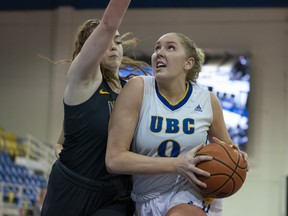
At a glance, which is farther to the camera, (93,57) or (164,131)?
(164,131)

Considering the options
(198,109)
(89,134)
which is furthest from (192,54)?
(89,134)

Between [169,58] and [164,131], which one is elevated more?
[169,58]

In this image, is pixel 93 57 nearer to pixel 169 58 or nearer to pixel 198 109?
pixel 169 58

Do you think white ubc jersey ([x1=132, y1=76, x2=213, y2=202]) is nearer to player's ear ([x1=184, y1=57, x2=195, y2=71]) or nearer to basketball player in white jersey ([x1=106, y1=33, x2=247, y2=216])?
basketball player in white jersey ([x1=106, y1=33, x2=247, y2=216])

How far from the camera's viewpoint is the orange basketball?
3.09 metres

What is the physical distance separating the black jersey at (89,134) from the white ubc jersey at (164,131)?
0.63ft

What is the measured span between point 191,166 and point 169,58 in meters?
0.70

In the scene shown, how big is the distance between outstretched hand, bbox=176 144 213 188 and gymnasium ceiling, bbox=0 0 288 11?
8913 mm

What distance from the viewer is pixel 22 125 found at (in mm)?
12461

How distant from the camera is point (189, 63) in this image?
139 inches

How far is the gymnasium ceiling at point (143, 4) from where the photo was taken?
11570mm

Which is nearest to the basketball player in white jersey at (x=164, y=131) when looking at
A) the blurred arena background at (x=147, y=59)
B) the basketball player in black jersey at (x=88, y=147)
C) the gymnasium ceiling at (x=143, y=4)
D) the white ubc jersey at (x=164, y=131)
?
the white ubc jersey at (x=164, y=131)

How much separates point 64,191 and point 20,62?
370 inches

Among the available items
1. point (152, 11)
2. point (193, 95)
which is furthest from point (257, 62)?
point (193, 95)
